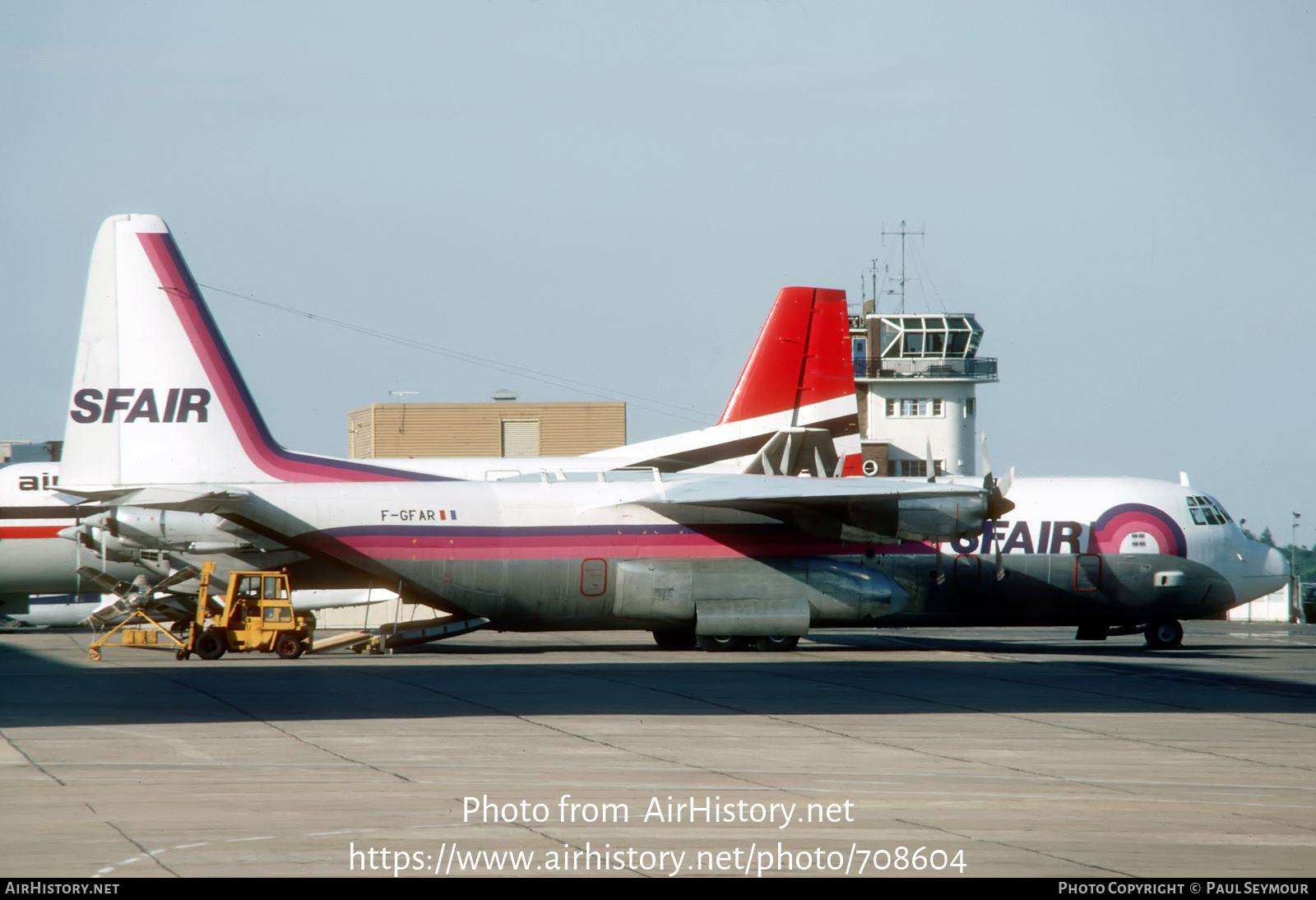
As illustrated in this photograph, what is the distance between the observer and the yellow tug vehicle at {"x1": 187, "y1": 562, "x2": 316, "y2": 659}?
2778 cm

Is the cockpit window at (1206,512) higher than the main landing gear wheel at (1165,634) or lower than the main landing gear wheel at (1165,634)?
higher

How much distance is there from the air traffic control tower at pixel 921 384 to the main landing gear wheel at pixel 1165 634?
1540 inches

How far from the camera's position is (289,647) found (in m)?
27.9

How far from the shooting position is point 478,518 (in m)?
28.8

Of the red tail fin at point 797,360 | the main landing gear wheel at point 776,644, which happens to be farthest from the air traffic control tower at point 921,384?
the main landing gear wheel at point 776,644

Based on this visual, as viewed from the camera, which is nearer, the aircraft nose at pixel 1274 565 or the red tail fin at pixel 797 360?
the aircraft nose at pixel 1274 565

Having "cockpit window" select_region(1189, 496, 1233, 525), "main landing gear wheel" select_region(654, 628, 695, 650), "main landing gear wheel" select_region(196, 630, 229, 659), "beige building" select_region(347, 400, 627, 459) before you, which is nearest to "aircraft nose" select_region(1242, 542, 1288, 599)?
"cockpit window" select_region(1189, 496, 1233, 525)

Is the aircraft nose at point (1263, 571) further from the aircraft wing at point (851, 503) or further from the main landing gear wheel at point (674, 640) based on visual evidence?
the main landing gear wheel at point (674, 640)

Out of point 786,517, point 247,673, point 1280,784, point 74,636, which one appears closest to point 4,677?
point 247,673

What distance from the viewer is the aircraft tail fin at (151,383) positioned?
27734 millimetres

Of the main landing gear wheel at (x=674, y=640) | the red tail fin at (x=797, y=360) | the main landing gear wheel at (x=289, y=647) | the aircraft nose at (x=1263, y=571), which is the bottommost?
the main landing gear wheel at (x=674, y=640)

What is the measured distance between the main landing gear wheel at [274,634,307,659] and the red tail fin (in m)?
12.8

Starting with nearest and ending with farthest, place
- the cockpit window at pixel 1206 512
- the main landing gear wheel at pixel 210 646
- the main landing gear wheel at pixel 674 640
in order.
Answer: the main landing gear wheel at pixel 210 646, the main landing gear wheel at pixel 674 640, the cockpit window at pixel 1206 512

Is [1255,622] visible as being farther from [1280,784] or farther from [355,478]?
[1280,784]
